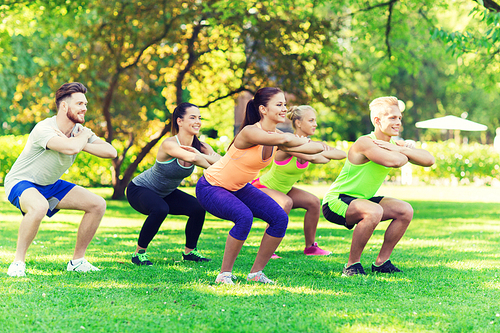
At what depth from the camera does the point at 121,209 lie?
13062 millimetres

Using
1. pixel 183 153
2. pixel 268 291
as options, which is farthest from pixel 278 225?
pixel 183 153

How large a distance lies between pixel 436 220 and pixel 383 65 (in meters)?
5.25

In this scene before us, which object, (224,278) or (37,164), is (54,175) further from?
(224,278)

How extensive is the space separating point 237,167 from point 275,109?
2.15ft

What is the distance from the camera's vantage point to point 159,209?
18.9ft

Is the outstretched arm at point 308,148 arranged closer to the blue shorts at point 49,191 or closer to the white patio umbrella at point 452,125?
the blue shorts at point 49,191

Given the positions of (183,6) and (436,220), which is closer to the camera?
(436,220)

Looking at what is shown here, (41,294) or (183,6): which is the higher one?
(183,6)

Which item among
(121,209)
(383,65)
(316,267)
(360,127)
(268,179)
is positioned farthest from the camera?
(360,127)

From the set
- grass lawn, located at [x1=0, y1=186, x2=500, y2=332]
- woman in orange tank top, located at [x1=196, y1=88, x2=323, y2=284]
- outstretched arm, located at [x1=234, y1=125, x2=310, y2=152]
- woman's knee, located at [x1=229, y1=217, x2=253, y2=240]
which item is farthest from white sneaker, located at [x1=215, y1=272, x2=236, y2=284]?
outstretched arm, located at [x1=234, y1=125, x2=310, y2=152]

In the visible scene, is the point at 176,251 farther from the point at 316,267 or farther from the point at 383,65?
the point at 383,65

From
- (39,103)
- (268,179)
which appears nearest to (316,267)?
(268,179)

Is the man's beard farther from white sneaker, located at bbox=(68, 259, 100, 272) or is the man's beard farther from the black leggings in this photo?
white sneaker, located at bbox=(68, 259, 100, 272)

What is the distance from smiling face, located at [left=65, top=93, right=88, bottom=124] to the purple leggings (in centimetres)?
144
